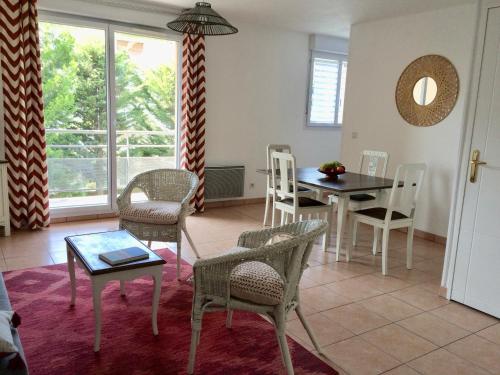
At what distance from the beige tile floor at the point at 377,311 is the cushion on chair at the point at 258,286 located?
60 cm

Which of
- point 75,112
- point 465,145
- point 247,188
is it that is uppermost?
point 75,112

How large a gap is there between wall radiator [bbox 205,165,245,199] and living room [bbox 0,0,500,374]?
0.03 metres

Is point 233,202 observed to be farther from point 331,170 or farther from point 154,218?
point 154,218

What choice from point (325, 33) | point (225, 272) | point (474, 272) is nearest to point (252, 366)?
point (225, 272)

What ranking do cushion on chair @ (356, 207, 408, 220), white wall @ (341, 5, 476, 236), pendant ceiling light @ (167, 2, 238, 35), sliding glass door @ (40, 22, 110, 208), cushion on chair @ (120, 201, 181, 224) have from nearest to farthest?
1. pendant ceiling light @ (167, 2, 238, 35)
2. cushion on chair @ (120, 201, 181, 224)
3. cushion on chair @ (356, 207, 408, 220)
4. white wall @ (341, 5, 476, 236)
5. sliding glass door @ (40, 22, 110, 208)

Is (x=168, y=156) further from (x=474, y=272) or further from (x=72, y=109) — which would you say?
(x=474, y=272)

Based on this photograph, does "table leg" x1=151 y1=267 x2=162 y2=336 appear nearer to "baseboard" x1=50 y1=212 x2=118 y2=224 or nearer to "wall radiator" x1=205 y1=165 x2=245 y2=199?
"baseboard" x1=50 y1=212 x2=118 y2=224

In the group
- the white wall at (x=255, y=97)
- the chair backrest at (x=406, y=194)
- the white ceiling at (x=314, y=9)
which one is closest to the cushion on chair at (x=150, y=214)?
the chair backrest at (x=406, y=194)

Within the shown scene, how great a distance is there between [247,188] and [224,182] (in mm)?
476

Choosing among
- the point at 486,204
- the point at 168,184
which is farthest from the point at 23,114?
the point at 486,204

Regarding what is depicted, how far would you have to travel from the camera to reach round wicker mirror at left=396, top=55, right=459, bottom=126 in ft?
13.9

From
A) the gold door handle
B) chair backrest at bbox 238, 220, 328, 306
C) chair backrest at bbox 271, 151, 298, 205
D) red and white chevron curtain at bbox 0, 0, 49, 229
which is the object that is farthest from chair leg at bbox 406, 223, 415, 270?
red and white chevron curtain at bbox 0, 0, 49, 229

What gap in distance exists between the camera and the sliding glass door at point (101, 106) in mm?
4422

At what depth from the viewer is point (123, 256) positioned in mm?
2217
